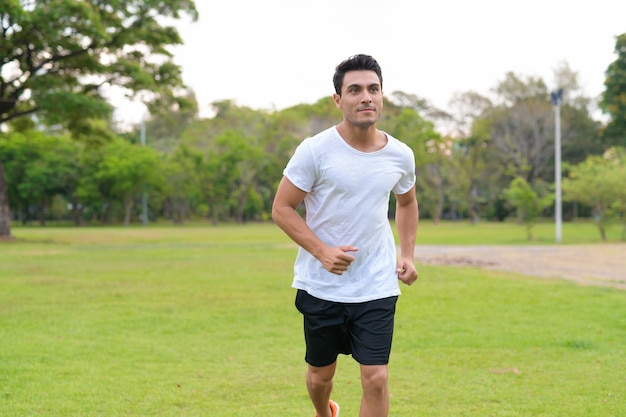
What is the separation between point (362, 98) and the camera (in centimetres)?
352

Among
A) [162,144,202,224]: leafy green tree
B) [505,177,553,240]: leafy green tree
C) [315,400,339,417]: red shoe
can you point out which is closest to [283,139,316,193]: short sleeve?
[315,400,339,417]: red shoe

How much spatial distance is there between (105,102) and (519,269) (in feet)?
60.4

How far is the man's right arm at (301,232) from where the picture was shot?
3377 mm

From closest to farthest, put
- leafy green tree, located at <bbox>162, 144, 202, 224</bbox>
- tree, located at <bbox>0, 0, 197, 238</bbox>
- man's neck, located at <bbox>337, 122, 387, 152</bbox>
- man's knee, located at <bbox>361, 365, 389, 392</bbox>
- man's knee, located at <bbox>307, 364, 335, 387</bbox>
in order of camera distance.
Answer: man's knee, located at <bbox>361, 365, 389, 392</bbox> → man's neck, located at <bbox>337, 122, 387, 152</bbox> → man's knee, located at <bbox>307, 364, 335, 387</bbox> → tree, located at <bbox>0, 0, 197, 238</bbox> → leafy green tree, located at <bbox>162, 144, 202, 224</bbox>

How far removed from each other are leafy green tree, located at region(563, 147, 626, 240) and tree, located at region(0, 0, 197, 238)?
63.7ft

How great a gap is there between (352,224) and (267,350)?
12.5 feet

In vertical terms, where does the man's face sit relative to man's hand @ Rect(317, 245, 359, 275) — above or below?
above

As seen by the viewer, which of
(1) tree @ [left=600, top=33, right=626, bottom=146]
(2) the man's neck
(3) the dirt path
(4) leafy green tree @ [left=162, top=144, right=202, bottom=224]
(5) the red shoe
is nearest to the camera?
(2) the man's neck

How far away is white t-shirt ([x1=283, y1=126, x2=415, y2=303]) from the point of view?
351 cm

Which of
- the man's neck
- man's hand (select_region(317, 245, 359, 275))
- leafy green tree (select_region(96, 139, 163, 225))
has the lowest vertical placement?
man's hand (select_region(317, 245, 359, 275))

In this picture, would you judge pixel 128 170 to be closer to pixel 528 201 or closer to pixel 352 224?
pixel 528 201

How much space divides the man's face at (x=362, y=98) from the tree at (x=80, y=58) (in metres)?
21.9

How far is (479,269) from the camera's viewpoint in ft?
53.8

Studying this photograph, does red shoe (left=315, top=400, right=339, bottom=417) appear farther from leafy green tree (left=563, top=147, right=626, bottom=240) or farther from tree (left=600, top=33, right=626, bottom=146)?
tree (left=600, top=33, right=626, bottom=146)
